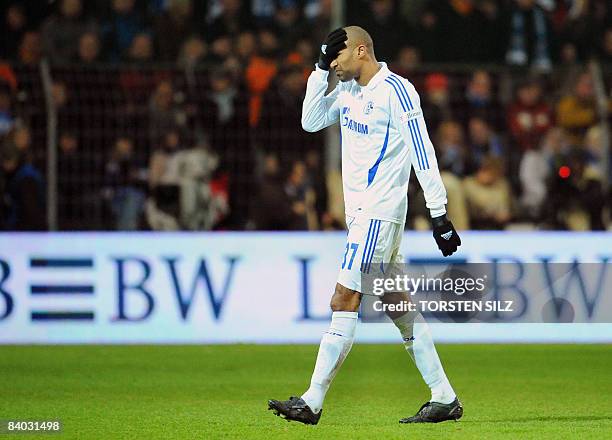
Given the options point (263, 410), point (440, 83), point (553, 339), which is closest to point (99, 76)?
point (440, 83)

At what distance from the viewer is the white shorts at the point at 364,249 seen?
735 cm

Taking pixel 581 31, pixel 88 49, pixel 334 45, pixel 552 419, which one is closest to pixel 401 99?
pixel 334 45

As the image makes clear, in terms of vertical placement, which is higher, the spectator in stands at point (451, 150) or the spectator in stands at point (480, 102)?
the spectator in stands at point (480, 102)

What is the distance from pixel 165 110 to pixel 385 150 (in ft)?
23.1

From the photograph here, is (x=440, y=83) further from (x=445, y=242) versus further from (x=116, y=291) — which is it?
(x=445, y=242)

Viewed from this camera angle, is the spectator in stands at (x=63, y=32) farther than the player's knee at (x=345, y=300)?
Yes

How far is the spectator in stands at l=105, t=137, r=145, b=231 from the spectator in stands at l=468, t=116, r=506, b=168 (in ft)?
11.8

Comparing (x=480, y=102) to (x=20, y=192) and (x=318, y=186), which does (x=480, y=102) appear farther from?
(x=20, y=192)

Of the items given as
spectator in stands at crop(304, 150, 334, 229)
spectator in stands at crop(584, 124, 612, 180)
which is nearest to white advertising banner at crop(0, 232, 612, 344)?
spectator in stands at crop(304, 150, 334, 229)

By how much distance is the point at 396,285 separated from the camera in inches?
295

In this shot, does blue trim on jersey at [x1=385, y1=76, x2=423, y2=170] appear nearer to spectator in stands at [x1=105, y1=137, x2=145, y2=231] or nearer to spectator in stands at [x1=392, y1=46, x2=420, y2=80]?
spectator in stands at [x1=105, y1=137, x2=145, y2=231]

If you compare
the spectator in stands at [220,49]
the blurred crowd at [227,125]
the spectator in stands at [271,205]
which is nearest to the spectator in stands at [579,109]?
the blurred crowd at [227,125]

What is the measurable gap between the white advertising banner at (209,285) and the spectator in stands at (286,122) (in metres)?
1.56

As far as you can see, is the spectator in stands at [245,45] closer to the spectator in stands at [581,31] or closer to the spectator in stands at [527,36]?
the spectator in stands at [527,36]
